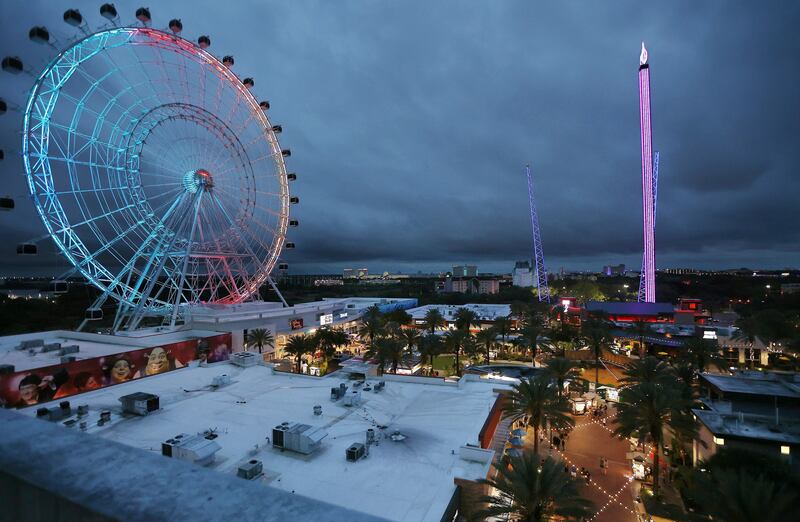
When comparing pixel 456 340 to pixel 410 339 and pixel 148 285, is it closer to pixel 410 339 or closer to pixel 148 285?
pixel 410 339

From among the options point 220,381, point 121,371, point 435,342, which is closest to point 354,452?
point 220,381

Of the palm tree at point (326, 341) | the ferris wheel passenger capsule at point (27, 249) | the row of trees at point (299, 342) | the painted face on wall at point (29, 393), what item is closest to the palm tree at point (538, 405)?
the row of trees at point (299, 342)

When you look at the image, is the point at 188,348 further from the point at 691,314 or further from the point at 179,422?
the point at 691,314

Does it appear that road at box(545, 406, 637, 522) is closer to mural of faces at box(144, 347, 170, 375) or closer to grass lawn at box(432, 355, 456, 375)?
grass lawn at box(432, 355, 456, 375)

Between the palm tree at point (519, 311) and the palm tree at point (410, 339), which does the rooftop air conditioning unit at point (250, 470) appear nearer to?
the palm tree at point (410, 339)

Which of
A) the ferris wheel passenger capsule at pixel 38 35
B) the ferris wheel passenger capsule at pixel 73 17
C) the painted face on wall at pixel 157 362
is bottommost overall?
the painted face on wall at pixel 157 362
